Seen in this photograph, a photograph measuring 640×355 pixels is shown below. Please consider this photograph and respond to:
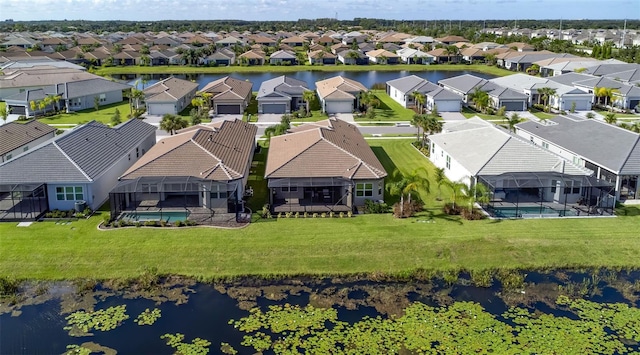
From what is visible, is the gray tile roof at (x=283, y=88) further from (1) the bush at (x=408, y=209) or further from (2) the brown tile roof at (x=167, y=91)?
(1) the bush at (x=408, y=209)

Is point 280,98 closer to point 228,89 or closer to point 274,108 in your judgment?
point 274,108

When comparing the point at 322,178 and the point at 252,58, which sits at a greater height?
the point at 252,58

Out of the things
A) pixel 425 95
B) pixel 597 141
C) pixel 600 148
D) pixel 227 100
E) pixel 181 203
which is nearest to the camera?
pixel 181 203

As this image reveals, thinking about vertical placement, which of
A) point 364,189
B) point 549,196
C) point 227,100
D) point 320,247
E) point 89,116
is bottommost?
point 320,247

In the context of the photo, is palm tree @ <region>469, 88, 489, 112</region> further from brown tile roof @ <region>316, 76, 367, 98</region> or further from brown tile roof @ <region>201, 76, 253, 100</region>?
Answer: brown tile roof @ <region>201, 76, 253, 100</region>

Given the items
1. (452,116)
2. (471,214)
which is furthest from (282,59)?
(471,214)

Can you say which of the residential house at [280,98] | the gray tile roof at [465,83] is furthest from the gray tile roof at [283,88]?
the gray tile roof at [465,83]

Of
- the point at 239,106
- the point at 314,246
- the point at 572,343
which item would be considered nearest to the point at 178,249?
the point at 314,246

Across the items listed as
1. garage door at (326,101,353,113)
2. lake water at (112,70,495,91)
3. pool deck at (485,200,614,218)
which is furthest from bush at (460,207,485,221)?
lake water at (112,70,495,91)
